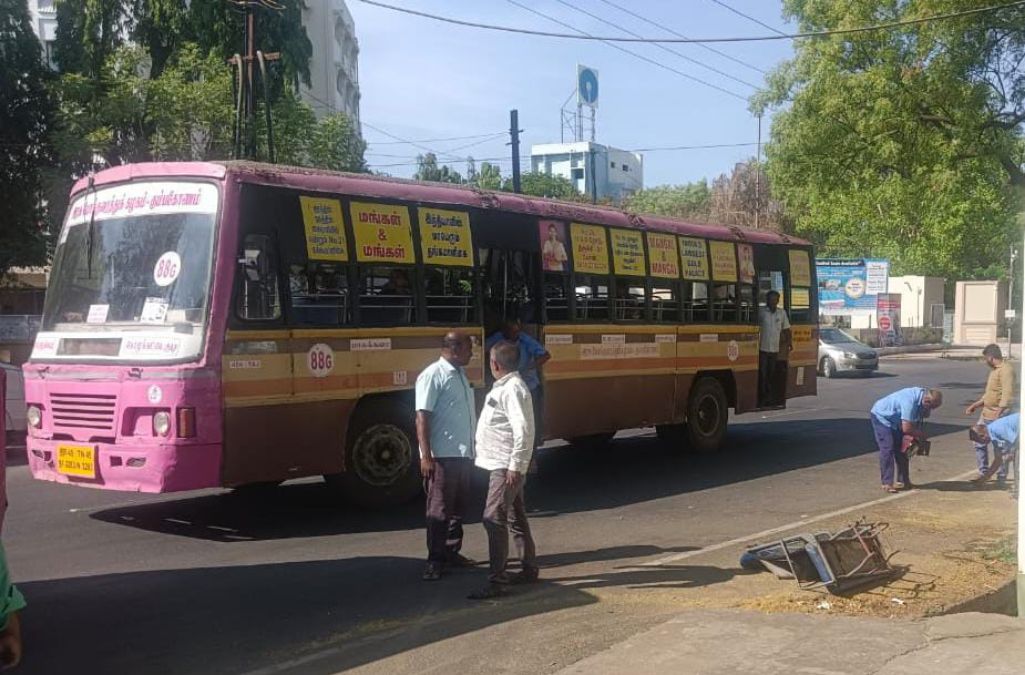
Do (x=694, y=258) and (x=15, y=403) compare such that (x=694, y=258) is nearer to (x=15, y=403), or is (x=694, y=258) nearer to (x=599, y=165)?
(x=15, y=403)

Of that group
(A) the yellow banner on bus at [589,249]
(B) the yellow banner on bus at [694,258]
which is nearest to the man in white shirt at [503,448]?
(A) the yellow banner on bus at [589,249]

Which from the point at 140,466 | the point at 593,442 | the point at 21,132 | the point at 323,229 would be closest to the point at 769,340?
the point at 593,442

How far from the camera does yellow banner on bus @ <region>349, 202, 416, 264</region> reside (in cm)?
943

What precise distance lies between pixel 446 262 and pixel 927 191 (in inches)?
590

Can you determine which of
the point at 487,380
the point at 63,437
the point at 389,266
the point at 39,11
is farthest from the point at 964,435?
the point at 39,11

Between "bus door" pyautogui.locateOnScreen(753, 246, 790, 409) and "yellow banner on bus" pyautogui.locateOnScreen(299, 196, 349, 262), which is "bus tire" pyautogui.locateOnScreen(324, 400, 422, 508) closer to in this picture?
"yellow banner on bus" pyautogui.locateOnScreen(299, 196, 349, 262)

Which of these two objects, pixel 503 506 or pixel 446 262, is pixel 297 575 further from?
pixel 446 262

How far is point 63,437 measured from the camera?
330 inches

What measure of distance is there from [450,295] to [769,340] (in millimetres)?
6256

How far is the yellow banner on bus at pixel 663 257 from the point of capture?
12883mm

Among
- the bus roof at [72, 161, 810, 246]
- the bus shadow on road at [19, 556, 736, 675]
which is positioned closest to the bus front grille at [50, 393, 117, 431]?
the bus shadow on road at [19, 556, 736, 675]

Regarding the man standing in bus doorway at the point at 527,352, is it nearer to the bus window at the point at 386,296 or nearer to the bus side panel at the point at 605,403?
the bus side panel at the point at 605,403

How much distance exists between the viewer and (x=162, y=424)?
787 cm

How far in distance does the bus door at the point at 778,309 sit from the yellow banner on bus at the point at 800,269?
0.68ft
